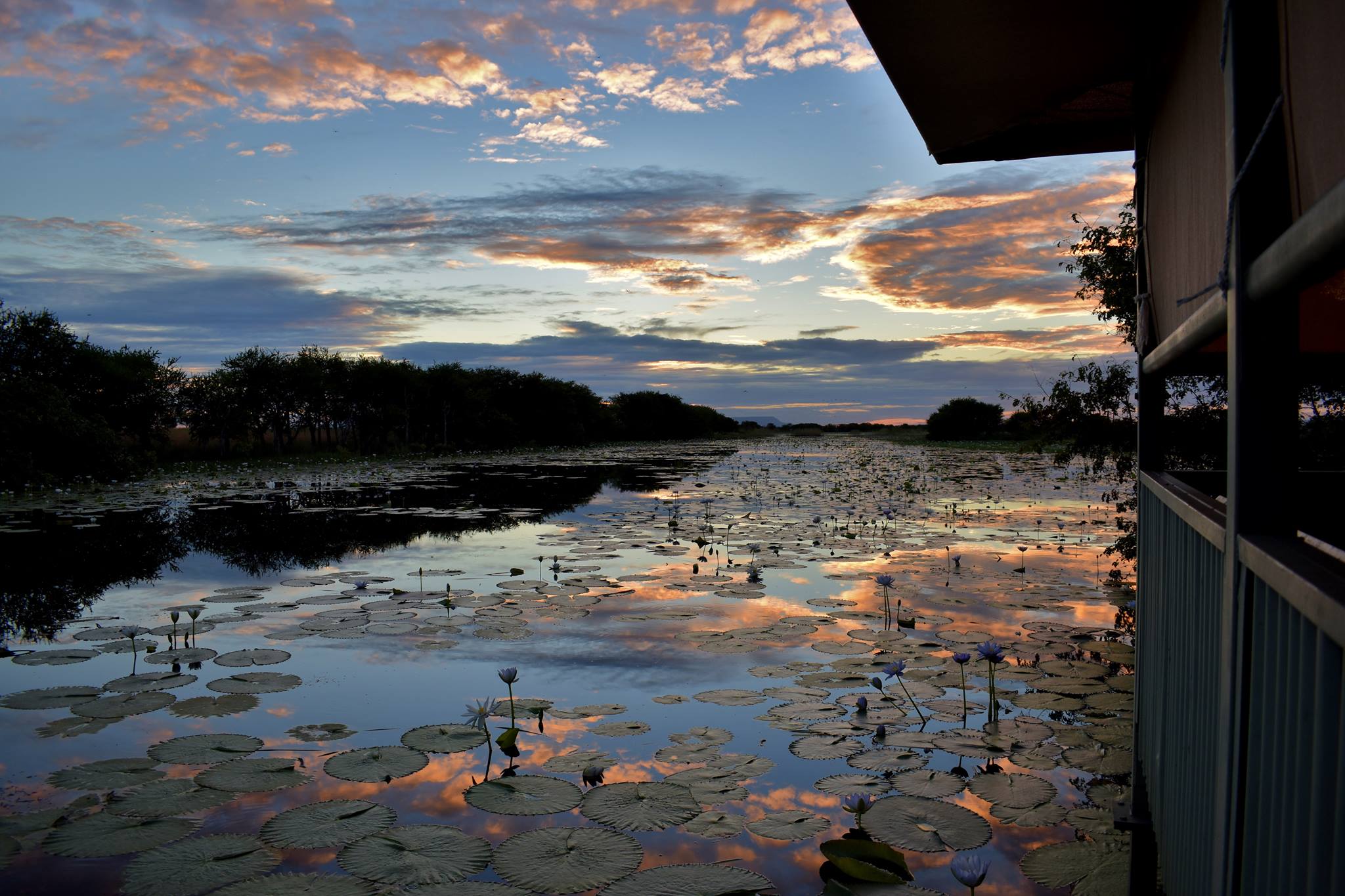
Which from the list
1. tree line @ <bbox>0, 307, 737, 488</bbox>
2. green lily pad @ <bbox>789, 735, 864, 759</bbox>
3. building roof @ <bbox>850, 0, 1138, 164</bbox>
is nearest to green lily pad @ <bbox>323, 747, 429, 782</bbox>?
green lily pad @ <bbox>789, 735, 864, 759</bbox>

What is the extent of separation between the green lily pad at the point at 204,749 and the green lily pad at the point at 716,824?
1656mm

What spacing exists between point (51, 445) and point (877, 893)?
16.8 m

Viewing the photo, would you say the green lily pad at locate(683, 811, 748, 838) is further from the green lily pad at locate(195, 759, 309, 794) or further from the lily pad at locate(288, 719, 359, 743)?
the lily pad at locate(288, 719, 359, 743)

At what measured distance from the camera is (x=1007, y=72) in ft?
8.64

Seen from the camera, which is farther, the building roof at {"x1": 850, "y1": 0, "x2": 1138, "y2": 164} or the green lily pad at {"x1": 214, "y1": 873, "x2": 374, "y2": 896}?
the building roof at {"x1": 850, "y1": 0, "x2": 1138, "y2": 164}

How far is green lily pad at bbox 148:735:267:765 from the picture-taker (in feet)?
9.38

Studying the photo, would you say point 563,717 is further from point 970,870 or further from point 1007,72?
point 1007,72

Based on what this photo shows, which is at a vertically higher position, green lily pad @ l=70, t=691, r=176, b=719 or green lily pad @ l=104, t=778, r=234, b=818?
green lily pad @ l=104, t=778, r=234, b=818

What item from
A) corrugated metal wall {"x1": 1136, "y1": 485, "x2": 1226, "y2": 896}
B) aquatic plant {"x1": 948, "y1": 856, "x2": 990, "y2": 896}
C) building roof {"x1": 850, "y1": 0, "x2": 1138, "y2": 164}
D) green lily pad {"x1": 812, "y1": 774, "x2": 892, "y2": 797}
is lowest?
green lily pad {"x1": 812, "y1": 774, "x2": 892, "y2": 797}

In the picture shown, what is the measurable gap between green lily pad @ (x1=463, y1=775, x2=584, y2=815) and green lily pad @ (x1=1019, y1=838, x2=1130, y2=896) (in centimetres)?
133

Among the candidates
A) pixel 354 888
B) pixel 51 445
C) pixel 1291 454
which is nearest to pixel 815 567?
pixel 354 888

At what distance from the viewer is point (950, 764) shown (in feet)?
9.46

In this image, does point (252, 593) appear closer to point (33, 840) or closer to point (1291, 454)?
point (33, 840)

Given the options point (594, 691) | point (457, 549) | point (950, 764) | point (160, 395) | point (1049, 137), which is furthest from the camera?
point (160, 395)
